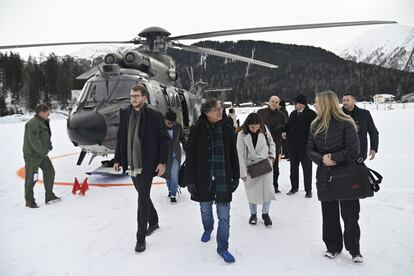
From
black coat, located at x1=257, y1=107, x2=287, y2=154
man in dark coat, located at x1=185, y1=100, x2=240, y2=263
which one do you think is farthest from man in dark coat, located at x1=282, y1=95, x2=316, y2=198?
man in dark coat, located at x1=185, y1=100, x2=240, y2=263

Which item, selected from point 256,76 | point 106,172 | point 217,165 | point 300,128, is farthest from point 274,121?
point 256,76

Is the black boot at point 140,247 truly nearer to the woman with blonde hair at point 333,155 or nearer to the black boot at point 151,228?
the black boot at point 151,228

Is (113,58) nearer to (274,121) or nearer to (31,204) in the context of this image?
(31,204)

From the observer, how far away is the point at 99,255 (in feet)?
11.4

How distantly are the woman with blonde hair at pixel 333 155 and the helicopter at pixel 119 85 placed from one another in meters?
4.47

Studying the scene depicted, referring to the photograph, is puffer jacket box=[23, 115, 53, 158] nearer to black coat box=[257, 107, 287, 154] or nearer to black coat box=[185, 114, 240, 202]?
black coat box=[185, 114, 240, 202]

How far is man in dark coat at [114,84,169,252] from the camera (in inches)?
138

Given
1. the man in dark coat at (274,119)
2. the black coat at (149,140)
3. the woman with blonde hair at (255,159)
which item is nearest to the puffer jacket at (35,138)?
the black coat at (149,140)

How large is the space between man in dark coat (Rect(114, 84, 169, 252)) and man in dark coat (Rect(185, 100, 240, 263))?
0.46 meters

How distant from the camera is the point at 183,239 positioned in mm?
3869

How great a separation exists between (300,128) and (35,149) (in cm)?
476

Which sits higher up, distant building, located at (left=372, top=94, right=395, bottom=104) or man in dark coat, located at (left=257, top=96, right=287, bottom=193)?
man in dark coat, located at (left=257, top=96, right=287, bottom=193)

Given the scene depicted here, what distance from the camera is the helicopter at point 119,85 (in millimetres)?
6418

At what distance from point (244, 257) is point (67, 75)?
6716 cm
